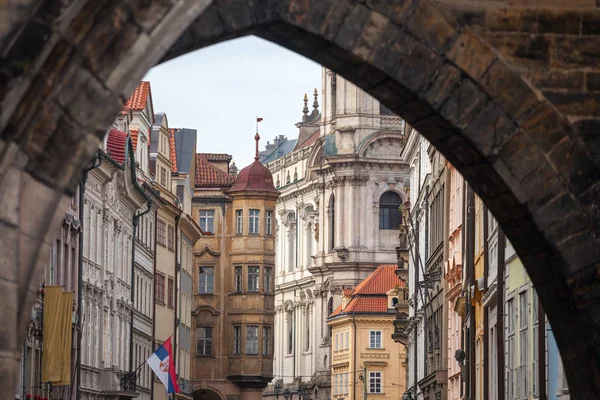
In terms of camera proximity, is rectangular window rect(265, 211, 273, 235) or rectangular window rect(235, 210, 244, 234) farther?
rectangular window rect(235, 210, 244, 234)

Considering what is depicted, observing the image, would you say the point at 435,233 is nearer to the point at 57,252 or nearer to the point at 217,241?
the point at 57,252

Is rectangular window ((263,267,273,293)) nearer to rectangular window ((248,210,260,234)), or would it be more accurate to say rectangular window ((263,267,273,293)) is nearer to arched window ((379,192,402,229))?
rectangular window ((248,210,260,234))

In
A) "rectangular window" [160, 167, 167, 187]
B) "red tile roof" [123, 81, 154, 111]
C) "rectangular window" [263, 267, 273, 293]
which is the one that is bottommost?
"rectangular window" [263, 267, 273, 293]

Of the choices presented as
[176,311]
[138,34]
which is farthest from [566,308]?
[176,311]

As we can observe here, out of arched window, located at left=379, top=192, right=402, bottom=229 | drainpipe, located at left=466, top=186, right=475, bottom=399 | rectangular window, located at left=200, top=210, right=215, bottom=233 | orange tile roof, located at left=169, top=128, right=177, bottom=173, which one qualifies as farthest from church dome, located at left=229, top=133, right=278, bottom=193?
drainpipe, located at left=466, top=186, right=475, bottom=399

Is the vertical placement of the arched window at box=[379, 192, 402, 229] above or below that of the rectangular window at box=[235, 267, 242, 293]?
above

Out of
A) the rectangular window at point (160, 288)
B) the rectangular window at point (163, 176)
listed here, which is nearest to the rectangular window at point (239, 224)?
the rectangular window at point (163, 176)

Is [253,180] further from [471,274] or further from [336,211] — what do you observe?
[471,274]

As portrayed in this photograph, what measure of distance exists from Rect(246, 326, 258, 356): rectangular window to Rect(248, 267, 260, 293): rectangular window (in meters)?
2.09

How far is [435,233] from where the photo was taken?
1738 inches

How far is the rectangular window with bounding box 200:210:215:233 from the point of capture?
84.1 m

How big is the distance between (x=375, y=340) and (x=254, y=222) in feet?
61.1

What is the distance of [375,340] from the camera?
324 ft

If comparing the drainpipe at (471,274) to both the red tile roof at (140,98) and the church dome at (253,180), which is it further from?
the church dome at (253,180)
